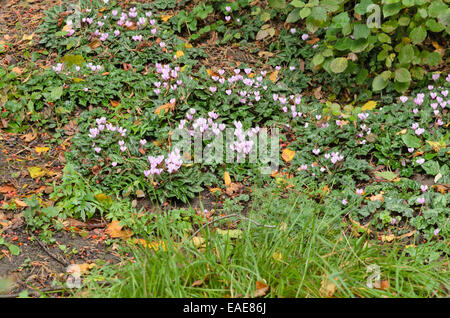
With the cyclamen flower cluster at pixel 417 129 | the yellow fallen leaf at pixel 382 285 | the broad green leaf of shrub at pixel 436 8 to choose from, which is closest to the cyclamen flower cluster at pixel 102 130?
the yellow fallen leaf at pixel 382 285

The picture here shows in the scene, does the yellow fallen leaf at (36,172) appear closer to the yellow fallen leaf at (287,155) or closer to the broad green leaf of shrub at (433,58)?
the yellow fallen leaf at (287,155)

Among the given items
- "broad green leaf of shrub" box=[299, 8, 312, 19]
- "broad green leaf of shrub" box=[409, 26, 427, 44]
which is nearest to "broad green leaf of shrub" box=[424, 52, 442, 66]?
"broad green leaf of shrub" box=[409, 26, 427, 44]

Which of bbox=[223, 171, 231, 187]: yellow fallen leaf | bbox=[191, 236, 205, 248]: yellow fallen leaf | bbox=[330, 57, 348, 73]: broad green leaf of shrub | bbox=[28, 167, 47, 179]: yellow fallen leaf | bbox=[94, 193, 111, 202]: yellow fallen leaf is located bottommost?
bbox=[191, 236, 205, 248]: yellow fallen leaf

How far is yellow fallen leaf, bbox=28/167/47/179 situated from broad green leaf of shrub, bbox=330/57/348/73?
2.75 meters

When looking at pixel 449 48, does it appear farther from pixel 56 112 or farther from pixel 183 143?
pixel 56 112

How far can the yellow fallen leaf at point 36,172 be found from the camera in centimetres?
380

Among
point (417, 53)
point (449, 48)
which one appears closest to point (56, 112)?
point (417, 53)

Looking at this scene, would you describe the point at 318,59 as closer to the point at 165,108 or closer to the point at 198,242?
the point at 165,108

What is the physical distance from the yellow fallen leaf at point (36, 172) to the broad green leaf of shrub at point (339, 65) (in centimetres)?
275

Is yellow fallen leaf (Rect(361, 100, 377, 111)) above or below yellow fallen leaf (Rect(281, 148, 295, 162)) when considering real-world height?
above

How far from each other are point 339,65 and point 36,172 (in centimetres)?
287

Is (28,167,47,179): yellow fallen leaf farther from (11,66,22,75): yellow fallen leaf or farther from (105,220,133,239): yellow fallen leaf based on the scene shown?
(11,66,22,75): yellow fallen leaf

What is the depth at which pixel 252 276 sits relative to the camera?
99.0 inches

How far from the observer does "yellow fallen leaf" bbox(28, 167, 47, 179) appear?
3.80 m
